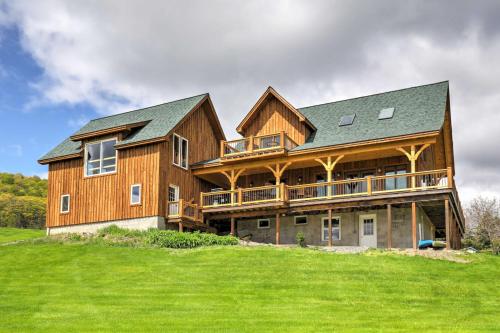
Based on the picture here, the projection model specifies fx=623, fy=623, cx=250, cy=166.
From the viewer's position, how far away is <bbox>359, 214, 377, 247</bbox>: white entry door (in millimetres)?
30828

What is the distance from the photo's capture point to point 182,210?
107ft

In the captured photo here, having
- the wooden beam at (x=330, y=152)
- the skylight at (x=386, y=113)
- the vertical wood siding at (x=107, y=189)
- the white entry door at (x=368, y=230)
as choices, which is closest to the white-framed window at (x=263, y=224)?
the wooden beam at (x=330, y=152)

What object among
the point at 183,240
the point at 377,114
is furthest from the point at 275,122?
the point at 183,240

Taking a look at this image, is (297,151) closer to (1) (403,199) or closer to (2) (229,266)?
(1) (403,199)

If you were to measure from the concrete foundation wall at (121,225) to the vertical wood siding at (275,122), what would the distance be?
781 centimetres

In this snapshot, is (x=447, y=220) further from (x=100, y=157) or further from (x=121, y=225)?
(x=100, y=157)

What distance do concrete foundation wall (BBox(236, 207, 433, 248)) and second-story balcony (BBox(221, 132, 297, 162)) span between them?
3774 mm

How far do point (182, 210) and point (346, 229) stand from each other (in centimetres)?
851

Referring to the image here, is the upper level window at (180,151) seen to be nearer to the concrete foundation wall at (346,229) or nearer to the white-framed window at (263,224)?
the concrete foundation wall at (346,229)

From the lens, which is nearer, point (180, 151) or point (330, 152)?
point (330, 152)

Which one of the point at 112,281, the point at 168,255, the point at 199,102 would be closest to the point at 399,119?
the point at 199,102

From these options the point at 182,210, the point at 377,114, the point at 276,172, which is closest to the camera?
the point at 182,210

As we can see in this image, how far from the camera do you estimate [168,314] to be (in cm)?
1688

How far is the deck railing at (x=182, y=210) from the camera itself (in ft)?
106
